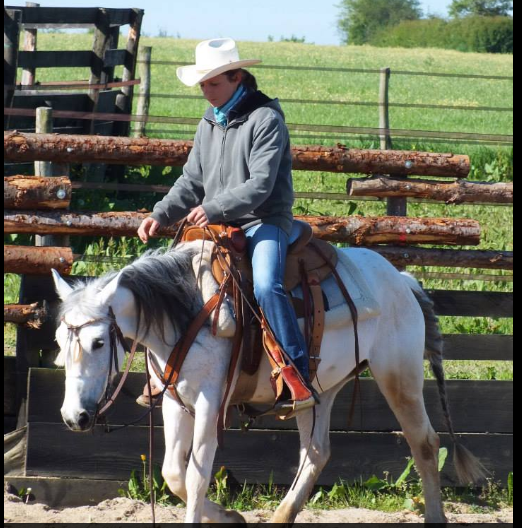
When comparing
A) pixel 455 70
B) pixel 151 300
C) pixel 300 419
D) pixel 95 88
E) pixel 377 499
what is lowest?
pixel 377 499

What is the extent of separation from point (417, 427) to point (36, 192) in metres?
3.11

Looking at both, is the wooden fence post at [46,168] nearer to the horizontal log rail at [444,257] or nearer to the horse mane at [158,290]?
the horse mane at [158,290]

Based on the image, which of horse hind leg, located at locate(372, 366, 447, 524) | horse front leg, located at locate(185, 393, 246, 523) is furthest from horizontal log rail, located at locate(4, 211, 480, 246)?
horse front leg, located at locate(185, 393, 246, 523)

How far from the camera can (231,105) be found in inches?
195

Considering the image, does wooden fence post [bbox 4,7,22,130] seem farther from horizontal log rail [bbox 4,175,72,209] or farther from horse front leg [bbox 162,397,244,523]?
horse front leg [bbox 162,397,244,523]

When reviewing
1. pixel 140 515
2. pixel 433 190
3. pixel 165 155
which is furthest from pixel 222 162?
pixel 433 190

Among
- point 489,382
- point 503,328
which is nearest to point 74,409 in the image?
point 489,382

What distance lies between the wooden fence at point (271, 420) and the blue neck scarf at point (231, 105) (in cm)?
162

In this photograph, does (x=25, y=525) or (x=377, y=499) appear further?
(x=377, y=499)

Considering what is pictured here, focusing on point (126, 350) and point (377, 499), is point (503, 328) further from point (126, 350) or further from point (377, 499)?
point (126, 350)

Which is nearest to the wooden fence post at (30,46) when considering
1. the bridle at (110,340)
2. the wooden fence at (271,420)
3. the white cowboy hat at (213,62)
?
the wooden fence at (271,420)

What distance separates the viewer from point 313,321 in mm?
5090

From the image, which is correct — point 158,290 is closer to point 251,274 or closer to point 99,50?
point 251,274

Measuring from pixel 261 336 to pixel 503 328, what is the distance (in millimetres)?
4562
